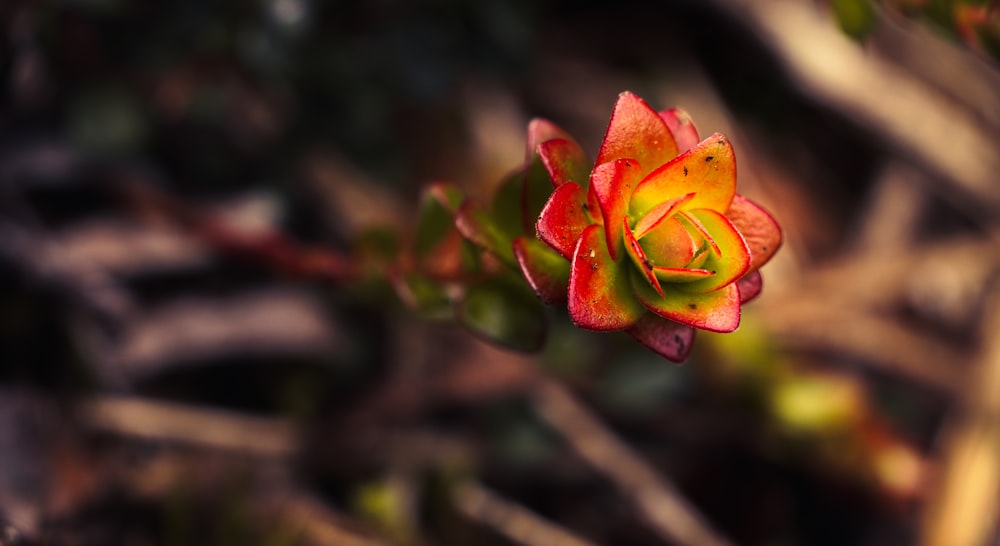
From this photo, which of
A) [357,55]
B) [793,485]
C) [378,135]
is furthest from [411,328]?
[793,485]

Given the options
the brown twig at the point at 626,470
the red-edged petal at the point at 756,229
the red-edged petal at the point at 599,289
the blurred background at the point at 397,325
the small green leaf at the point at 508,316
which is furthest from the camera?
the brown twig at the point at 626,470

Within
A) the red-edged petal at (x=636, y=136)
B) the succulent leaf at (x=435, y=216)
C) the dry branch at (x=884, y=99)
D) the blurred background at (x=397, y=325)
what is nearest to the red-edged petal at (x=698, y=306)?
the red-edged petal at (x=636, y=136)

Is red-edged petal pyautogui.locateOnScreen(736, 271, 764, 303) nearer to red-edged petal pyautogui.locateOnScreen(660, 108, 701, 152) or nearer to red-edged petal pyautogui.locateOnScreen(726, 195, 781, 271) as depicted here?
red-edged petal pyautogui.locateOnScreen(726, 195, 781, 271)

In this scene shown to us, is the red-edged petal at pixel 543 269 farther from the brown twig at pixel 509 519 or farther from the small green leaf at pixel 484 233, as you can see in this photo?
the brown twig at pixel 509 519

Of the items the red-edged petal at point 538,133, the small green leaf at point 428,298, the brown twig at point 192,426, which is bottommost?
the brown twig at point 192,426

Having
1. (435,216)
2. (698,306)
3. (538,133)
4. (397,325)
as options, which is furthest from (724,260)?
(397,325)
